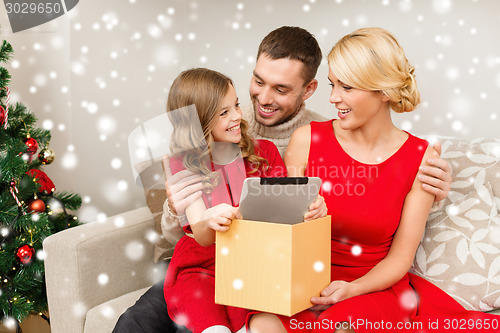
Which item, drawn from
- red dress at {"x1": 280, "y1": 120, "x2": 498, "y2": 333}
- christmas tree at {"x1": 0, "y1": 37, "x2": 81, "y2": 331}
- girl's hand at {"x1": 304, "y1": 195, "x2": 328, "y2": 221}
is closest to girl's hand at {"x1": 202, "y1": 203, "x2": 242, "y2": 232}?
girl's hand at {"x1": 304, "y1": 195, "x2": 328, "y2": 221}

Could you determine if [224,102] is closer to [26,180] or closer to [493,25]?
[26,180]

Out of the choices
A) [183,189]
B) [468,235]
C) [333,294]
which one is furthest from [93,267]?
[468,235]

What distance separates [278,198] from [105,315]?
0.78 meters

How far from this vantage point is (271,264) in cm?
115

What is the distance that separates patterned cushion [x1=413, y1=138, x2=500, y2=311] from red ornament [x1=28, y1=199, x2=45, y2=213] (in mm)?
1389

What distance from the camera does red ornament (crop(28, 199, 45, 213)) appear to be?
1.96m

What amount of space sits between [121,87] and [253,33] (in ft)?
2.42

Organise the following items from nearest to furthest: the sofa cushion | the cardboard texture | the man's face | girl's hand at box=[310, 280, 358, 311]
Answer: the cardboard texture → girl's hand at box=[310, 280, 358, 311] → the sofa cushion → the man's face

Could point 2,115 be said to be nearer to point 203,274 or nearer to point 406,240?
point 203,274

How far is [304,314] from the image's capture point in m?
1.29

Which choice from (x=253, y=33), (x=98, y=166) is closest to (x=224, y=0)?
(x=253, y=33)

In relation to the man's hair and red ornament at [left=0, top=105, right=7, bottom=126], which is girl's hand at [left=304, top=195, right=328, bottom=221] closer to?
the man's hair

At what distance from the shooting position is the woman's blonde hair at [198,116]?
1.53 m

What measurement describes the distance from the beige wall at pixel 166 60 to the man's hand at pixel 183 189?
1.08 m
